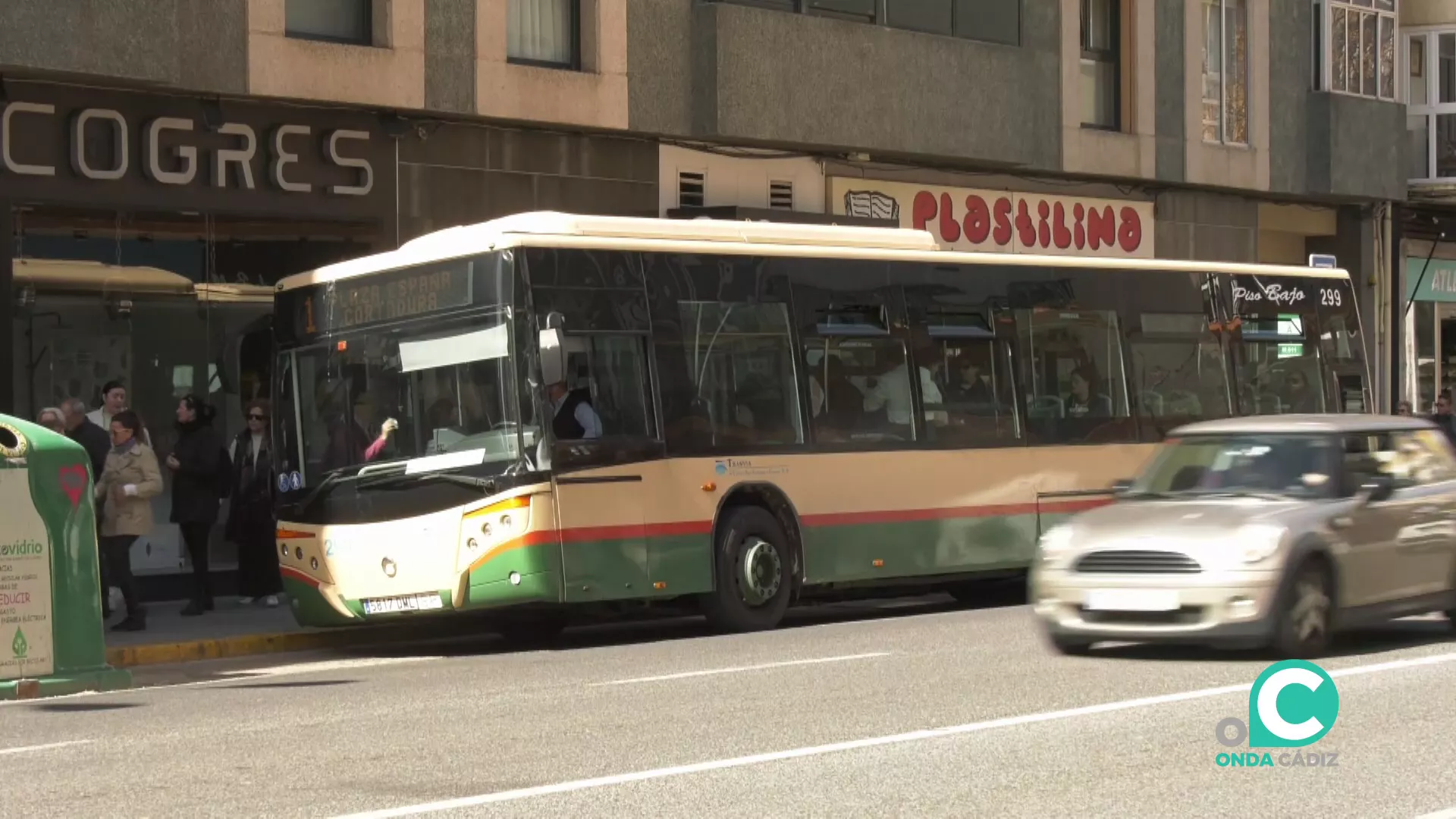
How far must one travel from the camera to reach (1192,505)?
13.0 meters

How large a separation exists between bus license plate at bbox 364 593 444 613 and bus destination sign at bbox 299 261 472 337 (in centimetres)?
206

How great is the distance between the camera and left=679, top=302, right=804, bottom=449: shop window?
16.6 metres

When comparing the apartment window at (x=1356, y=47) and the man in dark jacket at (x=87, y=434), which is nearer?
the man in dark jacket at (x=87, y=434)

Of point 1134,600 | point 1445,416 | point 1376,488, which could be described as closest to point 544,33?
point 1376,488

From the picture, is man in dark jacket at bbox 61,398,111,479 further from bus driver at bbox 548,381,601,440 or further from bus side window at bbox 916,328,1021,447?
bus side window at bbox 916,328,1021,447

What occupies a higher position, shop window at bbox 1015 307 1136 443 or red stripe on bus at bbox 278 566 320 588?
shop window at bbox 1015 307 1136 443

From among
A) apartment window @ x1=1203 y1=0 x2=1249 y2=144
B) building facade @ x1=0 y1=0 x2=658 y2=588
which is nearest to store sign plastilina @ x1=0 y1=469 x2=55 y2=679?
building facade @ x1=0 y1=0 x2=658 y2=588

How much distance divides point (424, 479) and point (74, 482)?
104 inches

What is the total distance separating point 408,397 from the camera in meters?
15.9

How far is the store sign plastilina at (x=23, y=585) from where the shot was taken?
1345cm

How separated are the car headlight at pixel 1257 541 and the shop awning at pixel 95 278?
37.6 feet

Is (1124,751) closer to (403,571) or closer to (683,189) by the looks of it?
(403,571)

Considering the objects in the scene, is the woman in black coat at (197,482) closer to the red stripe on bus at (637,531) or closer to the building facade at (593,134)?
the building facade at (593,134)

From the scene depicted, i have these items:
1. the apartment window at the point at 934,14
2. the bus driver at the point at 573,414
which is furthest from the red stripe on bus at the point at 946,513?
the apartment window at the point at 934,14
